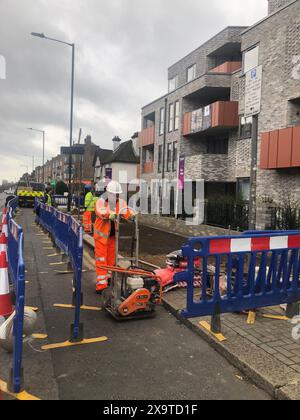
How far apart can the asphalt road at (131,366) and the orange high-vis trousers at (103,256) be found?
884 millimetres

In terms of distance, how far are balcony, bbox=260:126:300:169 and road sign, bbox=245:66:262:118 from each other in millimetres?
8374

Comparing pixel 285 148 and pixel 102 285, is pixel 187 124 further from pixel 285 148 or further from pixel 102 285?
pixel 102 285

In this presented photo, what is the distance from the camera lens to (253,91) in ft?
17.6

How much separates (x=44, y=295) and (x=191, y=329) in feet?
8.82

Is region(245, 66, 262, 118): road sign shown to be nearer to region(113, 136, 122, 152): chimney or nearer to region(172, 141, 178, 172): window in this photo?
region(172, 141, 178, 172): window

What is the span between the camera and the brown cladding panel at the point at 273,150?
553 inches

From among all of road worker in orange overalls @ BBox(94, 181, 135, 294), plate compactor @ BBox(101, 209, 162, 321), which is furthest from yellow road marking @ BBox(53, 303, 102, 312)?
road worker in orange overalls @ BBox(94, 181, 135, 294)

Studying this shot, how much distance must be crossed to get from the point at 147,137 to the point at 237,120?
12.4 metres

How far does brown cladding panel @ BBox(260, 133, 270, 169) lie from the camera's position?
47.7 feet

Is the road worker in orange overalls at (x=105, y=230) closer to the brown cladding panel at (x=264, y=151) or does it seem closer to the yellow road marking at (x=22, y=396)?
the yellow road marking at (x=22, y=396)

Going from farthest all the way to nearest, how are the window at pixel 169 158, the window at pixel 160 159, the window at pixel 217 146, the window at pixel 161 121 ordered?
the window at pixel 160 159
the window at pixel 161 121
the window at pixel 169 158
the window at pixel 217 146

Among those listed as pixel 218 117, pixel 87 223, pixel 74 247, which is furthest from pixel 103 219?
pixel 218 117

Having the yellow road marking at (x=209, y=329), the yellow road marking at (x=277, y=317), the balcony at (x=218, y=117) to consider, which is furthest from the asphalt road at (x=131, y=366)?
the balcony at (x=218, y=117)
